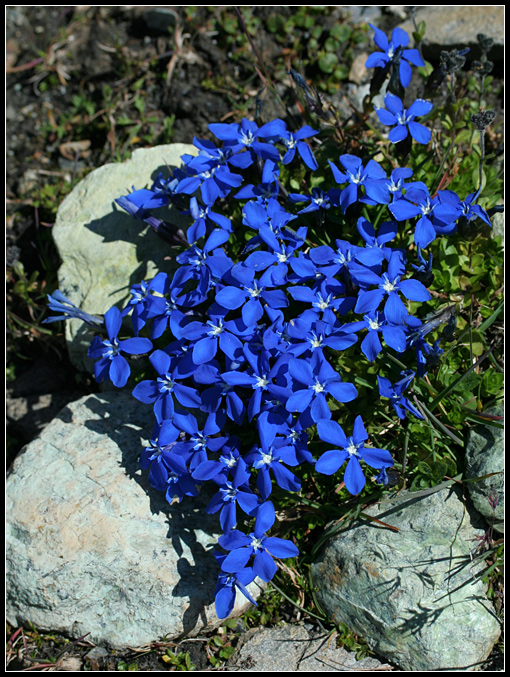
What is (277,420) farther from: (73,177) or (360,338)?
(73,177)

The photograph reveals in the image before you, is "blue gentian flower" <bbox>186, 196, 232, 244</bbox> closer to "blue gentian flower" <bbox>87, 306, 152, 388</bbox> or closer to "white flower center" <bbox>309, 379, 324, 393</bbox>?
"blue gentian flower" <bbox>87, 306, 152, 388</bbox>

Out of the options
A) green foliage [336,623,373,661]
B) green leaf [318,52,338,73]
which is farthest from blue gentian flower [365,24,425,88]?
green foliage [336,623,373,661]

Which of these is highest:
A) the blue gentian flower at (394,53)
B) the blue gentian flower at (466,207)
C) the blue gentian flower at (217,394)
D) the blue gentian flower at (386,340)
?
the blue gentian flower at (394,53)

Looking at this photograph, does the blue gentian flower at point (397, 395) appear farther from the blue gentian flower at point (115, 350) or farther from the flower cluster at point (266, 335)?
the blue gentian flower at point (115, 350)

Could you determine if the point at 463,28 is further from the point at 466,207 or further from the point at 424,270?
the point at 424,270

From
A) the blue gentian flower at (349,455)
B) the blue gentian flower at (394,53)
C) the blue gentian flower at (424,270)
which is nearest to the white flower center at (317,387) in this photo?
the blue gentian flower at (349,455)

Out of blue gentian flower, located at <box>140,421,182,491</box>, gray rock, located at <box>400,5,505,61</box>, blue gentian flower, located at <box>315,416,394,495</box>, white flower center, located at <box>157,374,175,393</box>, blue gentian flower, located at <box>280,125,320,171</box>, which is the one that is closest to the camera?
blue gentian flower, located at <box>315,416,394,495</box>

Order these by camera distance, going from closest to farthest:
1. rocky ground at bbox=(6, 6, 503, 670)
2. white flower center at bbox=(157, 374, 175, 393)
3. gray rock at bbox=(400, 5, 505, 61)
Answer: white flower center at bbox=(157, 374, 175, 393)
rocky ground at bbox=(6, 6, 503, 670)
gray rock at bbox=(400, 5, 505, 61)
